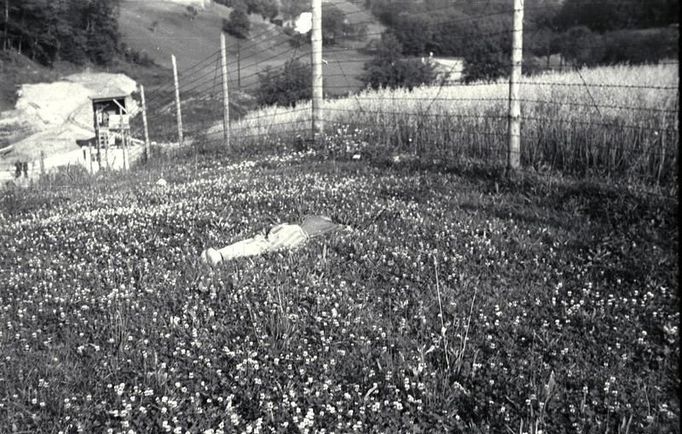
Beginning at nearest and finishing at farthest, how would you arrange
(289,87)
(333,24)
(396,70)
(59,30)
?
1. (333,24)
2. (396,70)
3. (289,87)
4. (59,30)

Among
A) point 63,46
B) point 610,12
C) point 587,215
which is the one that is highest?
point 63,46

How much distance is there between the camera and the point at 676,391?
156 inches

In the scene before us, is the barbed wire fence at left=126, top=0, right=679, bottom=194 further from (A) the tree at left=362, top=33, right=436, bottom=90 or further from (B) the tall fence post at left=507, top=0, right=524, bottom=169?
(A) the tree at left=362, top=33, right=436, bottom=90

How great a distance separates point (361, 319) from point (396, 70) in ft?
143

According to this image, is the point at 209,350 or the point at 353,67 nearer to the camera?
the point at 209,350

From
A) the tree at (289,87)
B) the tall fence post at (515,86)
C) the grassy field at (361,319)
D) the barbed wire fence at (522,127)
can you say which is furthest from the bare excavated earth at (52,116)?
the tall fence post at (515,86)

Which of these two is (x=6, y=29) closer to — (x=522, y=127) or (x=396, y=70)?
(x=396, y=70)

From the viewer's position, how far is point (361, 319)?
5.28m

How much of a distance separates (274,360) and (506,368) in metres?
1.72

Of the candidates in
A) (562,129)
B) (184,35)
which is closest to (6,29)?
(184,35)

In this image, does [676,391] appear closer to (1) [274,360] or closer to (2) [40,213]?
(1) [274,360]

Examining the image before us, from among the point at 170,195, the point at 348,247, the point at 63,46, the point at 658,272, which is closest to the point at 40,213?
the point at 170,195

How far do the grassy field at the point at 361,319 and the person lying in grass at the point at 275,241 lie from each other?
227 millimetres

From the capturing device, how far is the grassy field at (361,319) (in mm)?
3967
